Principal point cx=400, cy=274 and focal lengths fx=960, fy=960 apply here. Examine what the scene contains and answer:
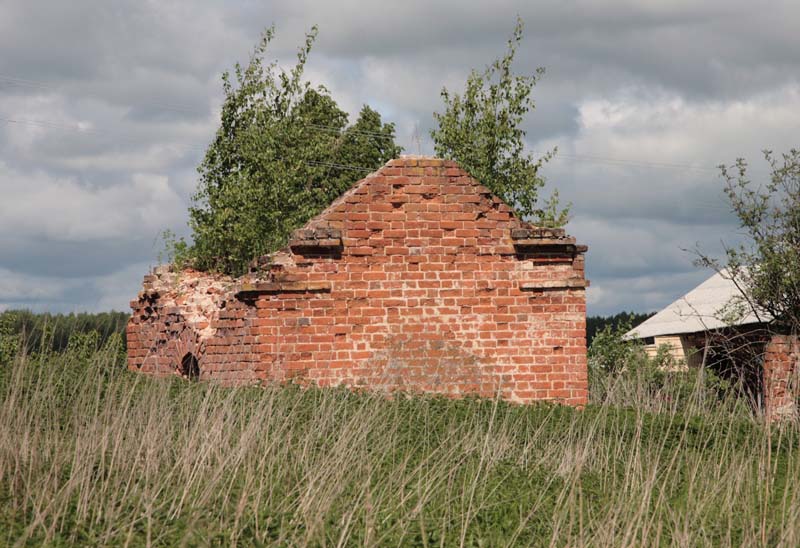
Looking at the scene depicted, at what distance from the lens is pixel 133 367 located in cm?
1398

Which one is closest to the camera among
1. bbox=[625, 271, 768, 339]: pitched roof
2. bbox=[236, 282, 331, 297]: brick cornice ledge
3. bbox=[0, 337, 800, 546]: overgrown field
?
bbox=[0, 337, 800, 546]: overgrown field

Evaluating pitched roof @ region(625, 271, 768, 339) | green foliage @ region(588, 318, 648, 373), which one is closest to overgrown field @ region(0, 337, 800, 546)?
green foliage @ region(588, 318, 648, 373)

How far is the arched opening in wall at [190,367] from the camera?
13.0 metres

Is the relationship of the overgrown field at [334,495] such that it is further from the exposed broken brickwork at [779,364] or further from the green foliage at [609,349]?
the green foliage at [609,349]

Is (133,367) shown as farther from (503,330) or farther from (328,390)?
(503,330)

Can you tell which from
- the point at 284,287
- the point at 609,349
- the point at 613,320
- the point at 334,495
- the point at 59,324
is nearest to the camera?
the point at 334,495

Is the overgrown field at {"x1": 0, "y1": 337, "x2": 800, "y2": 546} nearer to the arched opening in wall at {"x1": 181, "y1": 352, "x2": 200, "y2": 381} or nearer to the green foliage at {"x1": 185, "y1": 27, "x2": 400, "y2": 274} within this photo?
the arched opening in wall at {"x1": 181, "y1": 352, "x2": 200, "y2": 381}

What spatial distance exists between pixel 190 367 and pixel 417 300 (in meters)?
3.69

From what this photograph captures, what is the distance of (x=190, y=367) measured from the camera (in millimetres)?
13203

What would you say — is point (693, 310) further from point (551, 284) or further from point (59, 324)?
point (59, 324)

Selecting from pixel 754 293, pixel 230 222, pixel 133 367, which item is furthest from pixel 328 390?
pixel 230 222

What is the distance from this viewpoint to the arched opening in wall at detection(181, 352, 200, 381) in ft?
42.7

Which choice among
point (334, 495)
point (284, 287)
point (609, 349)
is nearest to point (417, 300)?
point (284, 287)

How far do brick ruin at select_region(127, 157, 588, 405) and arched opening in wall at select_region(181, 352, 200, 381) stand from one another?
1274 millimetres
